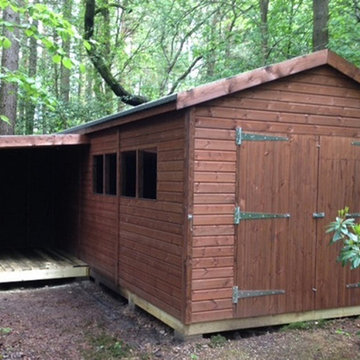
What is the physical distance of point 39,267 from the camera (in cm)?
705

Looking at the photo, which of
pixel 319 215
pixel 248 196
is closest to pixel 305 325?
pixel 319 215

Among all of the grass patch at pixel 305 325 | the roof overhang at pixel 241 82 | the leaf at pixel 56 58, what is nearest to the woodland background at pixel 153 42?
the leaf at pixel 56 58

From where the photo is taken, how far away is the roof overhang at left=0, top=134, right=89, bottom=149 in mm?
6316

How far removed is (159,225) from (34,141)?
9.05ft

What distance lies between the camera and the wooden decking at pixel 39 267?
680 centimetres

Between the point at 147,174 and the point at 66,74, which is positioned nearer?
the point at 147,174

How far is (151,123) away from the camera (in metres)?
5.04

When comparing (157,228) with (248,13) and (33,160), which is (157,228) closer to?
(33,160)

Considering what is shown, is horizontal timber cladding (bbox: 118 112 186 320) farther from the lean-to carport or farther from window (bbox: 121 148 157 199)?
the lean-to carport

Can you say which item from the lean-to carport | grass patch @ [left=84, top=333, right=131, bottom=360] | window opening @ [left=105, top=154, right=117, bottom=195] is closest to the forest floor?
grass patch @ [left=84, top=333, right=131, bottom=360]

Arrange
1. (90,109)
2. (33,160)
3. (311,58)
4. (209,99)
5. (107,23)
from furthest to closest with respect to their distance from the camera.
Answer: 1. (107,23)
2. (90,109)
3. (33,160)
4. (311,58)
5. (209,99)

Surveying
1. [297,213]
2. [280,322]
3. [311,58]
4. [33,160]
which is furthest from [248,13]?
[280,322]

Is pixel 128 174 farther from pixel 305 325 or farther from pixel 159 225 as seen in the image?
pixel 305 325

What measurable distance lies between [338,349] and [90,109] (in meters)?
10.7
